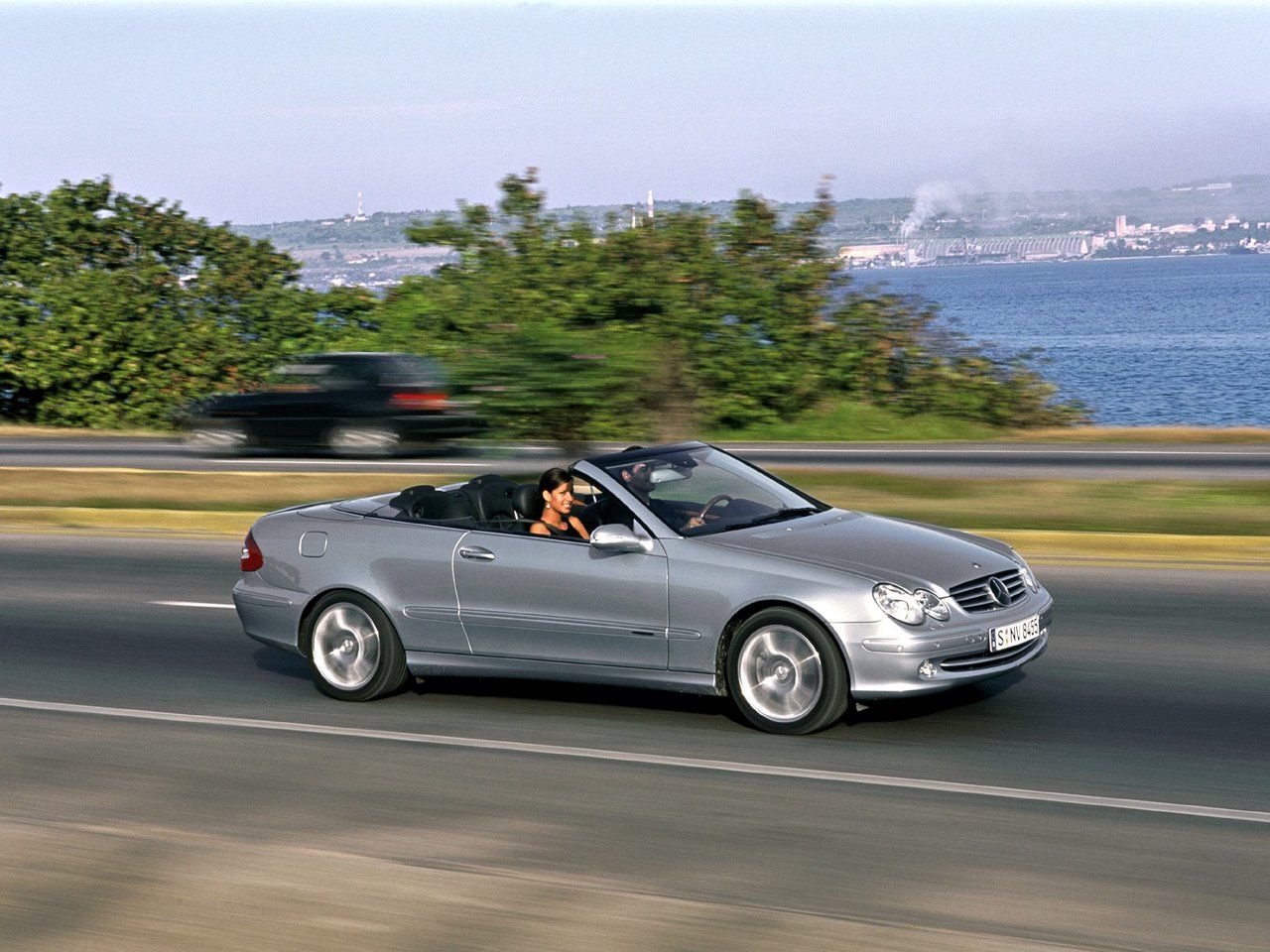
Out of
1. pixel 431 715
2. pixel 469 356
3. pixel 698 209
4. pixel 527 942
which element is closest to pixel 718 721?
pixel 431 715

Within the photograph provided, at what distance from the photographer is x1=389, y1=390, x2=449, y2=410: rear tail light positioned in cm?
2453

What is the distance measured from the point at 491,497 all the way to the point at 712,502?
1215 millimetres

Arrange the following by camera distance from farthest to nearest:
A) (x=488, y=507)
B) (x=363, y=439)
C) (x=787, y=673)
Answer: (x=363, y=439) < (x=488, y=507) < (x=787, y=673)

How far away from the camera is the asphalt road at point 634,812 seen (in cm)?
512

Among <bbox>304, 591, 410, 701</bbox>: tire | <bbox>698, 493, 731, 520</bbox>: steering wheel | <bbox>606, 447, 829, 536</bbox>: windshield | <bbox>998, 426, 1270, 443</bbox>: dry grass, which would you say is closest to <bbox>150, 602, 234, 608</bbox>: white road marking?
<bbox>304, 591, 410, 701</bbox>: tire

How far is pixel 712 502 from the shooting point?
8.54 m

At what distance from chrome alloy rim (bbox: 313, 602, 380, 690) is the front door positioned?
2.30ft

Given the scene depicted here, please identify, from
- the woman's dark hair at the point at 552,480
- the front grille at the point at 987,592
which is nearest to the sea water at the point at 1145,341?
the woman's dark hair at the point at 552,480

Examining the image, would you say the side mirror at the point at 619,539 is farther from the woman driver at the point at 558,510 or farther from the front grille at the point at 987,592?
the front grille at the point at 987,592

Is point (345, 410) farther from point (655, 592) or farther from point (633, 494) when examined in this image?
point (655, 592)

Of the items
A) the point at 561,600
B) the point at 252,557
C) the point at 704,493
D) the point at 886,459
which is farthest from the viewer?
the point at 886,459

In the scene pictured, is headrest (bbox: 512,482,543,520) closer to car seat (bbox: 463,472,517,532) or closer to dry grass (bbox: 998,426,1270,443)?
car seat (bbox: 463,472,517,532)

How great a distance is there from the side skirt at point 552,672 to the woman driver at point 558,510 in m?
0.67

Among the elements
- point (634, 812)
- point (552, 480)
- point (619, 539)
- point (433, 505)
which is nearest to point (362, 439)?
point (433, 505)
